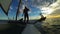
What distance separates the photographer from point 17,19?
41.3 feet

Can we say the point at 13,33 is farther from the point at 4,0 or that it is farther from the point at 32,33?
the point at 4,0

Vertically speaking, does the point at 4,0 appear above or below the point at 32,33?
above

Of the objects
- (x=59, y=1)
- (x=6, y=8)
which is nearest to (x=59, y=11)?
(x=59, y=1)

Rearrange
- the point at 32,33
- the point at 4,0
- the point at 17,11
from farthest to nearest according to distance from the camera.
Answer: the point at 17,11
the point at 4,0
the point at 32,33

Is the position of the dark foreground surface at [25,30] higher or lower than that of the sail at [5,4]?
lower

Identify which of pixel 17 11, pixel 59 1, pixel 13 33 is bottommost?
pixel 13 33

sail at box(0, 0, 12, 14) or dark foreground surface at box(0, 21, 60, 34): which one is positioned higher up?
sail at box(0, 0, 12, 14)

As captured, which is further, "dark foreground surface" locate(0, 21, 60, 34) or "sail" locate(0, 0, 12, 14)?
"sail" locate(0, 0, 12, 14)

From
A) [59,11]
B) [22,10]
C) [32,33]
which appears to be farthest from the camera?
[59,11]

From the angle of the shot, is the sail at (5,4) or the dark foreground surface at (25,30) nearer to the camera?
the dark foreground surface at (25,30)

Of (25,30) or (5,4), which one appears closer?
(25,30)

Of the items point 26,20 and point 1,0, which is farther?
point 26,20

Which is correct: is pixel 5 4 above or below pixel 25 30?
above

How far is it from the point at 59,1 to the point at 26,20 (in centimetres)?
1275
